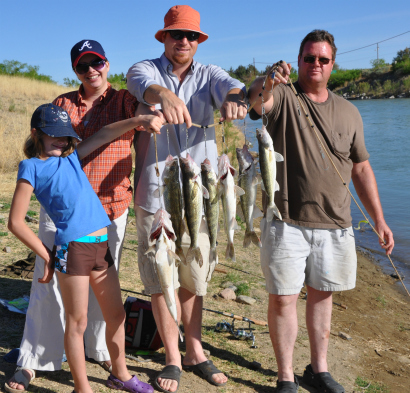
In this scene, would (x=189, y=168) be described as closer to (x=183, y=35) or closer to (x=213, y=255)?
(x=213, y=255)

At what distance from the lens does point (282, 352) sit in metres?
4.17

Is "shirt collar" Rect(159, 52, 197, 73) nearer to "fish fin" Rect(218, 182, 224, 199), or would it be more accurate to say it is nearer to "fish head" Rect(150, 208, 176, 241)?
"fish fin" Rect(218, 182, 224, 199)

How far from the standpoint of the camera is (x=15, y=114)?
878 inches

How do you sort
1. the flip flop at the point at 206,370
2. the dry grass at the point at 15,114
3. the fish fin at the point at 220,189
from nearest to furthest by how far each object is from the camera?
the fish fin at the point at 220,189
the flip flop at the point at 206,370
the dry grass at the point at 15,114

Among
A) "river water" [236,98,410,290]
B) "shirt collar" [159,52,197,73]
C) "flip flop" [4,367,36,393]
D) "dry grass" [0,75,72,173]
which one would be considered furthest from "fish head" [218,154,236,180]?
"dry grass" [0,75,72,173]

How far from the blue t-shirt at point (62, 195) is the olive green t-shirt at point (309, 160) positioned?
1.65 m

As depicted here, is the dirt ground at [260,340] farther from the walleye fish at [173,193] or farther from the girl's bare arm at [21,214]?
the walleye fish at [173,193]

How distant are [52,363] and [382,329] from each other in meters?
4.65

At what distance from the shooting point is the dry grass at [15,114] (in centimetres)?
1361

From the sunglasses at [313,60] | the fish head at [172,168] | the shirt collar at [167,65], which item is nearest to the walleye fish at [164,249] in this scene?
the fish head at [172,168]

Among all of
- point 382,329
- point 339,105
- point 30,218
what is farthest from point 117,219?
point 30,218

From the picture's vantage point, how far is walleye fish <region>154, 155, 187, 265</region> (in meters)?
3.48

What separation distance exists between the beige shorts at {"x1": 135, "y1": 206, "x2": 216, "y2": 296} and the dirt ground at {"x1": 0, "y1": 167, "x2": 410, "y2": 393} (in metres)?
0.91

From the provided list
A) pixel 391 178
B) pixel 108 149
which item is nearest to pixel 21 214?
pixel 108 149
